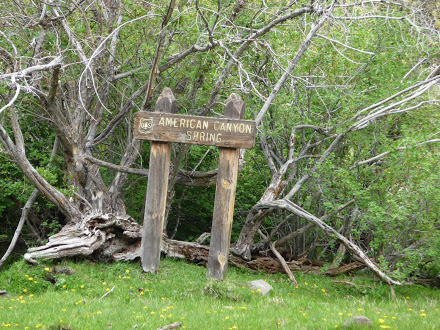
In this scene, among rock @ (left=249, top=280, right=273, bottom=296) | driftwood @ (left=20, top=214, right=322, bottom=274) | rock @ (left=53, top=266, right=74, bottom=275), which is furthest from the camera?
driftwood @ (left=20, top=214, right=322, bottom=274)

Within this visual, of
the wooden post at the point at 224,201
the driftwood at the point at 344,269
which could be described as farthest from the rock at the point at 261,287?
the driftwood at the point at 344,269

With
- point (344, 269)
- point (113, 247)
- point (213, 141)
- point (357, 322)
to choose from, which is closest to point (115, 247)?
point (113, 247)

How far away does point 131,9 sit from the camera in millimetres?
9672

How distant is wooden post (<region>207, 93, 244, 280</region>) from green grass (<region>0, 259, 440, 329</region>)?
40 centimetres

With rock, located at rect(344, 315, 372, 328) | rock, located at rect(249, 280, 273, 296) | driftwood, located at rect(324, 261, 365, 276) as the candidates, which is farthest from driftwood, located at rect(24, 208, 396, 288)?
rock, located at rect(344, 315, 372, 328)

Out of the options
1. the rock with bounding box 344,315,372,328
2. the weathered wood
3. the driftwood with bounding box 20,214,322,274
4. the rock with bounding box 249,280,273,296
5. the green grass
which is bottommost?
the green grass

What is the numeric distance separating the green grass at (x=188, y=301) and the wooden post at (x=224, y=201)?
1.33 ft

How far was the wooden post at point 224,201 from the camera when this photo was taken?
7.54 meters

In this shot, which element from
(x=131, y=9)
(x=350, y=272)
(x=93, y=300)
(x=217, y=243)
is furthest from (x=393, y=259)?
(x=131, y=9)

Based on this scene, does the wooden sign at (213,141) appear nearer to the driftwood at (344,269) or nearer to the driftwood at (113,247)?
the driftwood at (113,247)

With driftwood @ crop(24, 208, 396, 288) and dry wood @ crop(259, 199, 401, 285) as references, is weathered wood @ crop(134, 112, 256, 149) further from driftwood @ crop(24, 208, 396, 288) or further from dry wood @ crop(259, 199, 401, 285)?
driftwood @ crop(24, 208, 396, 288)

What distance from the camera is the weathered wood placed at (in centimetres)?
745

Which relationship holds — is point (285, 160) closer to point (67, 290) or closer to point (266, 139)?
point (266, 139)

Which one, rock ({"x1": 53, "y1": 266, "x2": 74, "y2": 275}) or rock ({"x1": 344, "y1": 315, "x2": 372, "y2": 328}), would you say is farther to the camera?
rock ({"x1": 53, "y1": 266, "x2": 74, "y2": 275})
